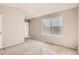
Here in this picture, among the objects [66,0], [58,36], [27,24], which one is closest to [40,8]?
[27,24]

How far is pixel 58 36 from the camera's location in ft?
8.01

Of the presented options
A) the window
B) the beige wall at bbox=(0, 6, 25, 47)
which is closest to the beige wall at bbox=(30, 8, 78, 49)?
the window

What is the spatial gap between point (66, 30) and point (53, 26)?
0.36 metres

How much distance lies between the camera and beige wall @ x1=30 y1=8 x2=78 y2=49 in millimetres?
2346

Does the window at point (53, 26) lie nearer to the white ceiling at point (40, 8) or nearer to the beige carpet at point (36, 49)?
the white ceiling at point (40, 8)

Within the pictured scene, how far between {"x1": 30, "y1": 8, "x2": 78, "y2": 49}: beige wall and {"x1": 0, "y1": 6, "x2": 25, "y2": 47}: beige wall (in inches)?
12.0

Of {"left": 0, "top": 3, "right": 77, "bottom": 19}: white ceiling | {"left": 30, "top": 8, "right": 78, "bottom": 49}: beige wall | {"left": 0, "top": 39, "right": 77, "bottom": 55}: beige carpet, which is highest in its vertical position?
{"left": 0, "top": 3, "right": 77, "bottom": 19}: white ceiling

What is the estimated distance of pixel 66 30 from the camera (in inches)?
93.1

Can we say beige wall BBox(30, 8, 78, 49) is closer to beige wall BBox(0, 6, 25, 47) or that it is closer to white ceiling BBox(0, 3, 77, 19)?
white ceiling BBox(0, 3, 77, 19)

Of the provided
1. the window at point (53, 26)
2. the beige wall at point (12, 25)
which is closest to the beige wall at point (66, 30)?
the window at point (53, 26)

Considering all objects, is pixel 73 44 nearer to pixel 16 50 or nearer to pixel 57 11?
pixel 57 11

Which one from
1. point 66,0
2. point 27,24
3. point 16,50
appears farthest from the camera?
point 27,24

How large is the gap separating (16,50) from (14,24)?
0.68m

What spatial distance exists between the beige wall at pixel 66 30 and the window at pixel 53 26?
106 mm
